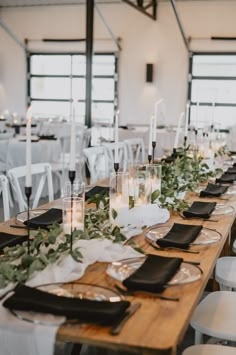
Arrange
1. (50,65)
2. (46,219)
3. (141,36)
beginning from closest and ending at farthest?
(46,219), (141,36), (50,65)

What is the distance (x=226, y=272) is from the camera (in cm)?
279

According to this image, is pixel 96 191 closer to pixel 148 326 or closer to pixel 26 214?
pixel 26 214

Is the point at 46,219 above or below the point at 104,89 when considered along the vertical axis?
below

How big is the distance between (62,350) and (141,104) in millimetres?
10181

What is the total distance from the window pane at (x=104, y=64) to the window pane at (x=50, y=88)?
101cm

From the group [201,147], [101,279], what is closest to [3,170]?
[201,147]

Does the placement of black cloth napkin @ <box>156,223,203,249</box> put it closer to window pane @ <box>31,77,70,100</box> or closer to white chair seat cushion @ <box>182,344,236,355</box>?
white chair seat cushion @ <box>182,344,236,355</box>

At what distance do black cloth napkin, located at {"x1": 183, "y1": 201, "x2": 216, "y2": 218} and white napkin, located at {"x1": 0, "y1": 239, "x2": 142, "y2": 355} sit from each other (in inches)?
30.7

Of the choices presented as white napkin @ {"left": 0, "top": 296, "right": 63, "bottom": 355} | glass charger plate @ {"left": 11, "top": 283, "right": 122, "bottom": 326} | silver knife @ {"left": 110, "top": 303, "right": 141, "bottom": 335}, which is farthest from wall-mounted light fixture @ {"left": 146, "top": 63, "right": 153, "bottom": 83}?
white napkin @ {"left": 0, "top": 296, "right": 63, "bottom": 355}

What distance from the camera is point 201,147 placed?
479cm

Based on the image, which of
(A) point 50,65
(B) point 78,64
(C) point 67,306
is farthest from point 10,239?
(A) point 50,65

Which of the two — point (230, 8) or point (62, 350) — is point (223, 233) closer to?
point (62, 350)

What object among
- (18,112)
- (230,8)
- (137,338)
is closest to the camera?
(137,338)

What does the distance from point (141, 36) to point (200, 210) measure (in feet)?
33.1
